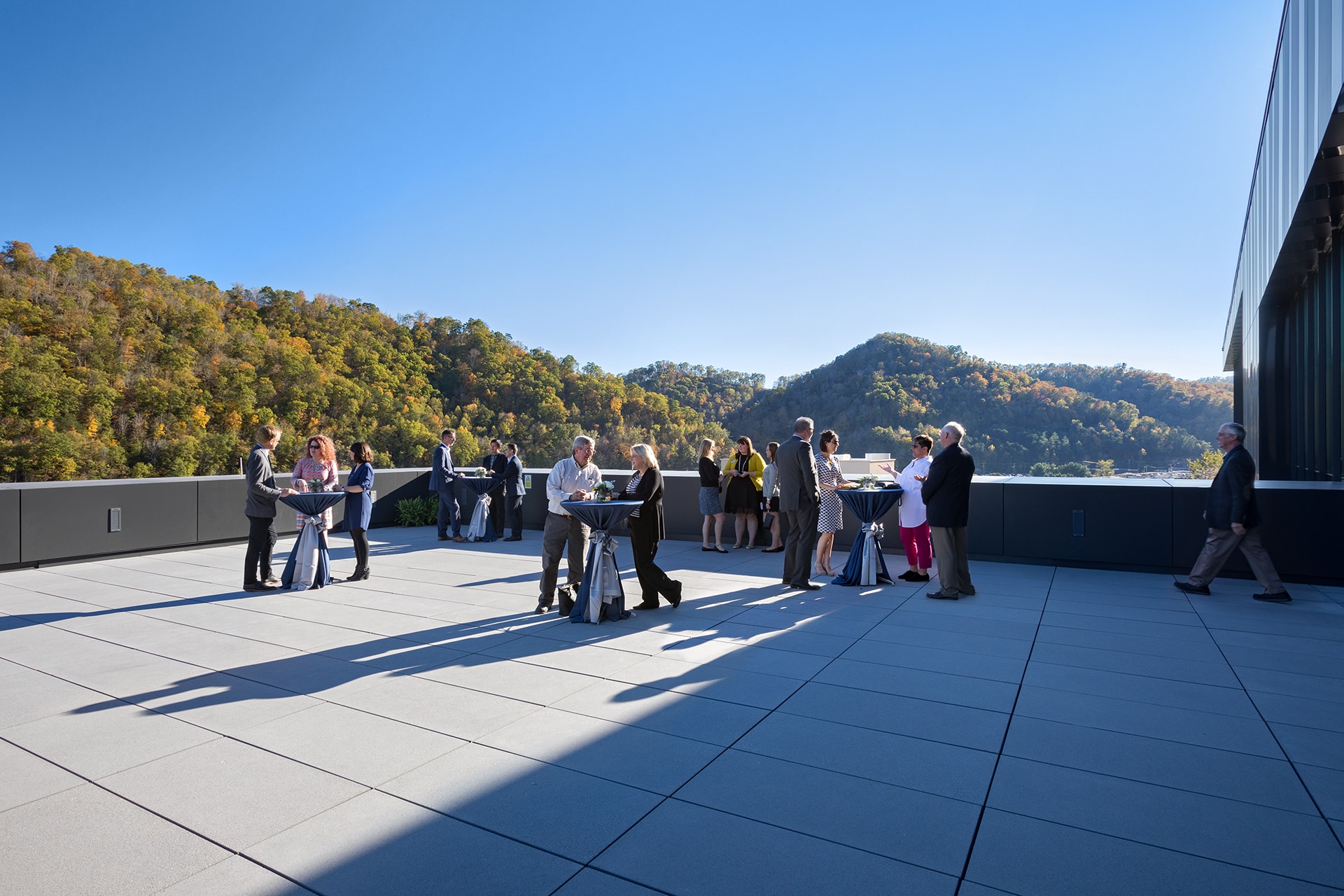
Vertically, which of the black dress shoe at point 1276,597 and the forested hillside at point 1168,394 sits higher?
the forested hillside at point 1168,394

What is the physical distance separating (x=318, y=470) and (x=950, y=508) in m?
6.79

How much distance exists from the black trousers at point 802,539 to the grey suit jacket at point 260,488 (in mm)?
5464

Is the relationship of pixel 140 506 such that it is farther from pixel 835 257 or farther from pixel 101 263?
pixel 835 257

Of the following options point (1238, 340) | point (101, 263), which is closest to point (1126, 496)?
point (1238, 340)

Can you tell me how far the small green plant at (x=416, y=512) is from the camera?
13.8 m

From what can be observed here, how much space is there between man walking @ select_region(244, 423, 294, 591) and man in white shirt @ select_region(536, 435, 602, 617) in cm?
311

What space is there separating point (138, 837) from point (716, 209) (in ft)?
174

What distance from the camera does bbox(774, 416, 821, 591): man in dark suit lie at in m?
7.33

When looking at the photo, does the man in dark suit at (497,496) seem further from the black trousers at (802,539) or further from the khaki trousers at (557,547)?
the black trousers at (802,539)

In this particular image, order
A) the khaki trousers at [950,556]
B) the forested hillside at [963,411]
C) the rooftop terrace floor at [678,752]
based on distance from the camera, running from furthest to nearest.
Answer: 1. the forested hillside at [963,411]
2. the khaki trousers at [950,556]
3. the rooftop terrace floor at [678,752]

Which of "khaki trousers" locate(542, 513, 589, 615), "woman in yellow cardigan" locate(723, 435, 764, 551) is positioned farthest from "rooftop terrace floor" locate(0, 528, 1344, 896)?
"woman in yellow cardigan" locate(723, 435, 764, 551)

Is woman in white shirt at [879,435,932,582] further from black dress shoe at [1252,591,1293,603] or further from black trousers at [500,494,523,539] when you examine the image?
black trousers at [500,494,523,539]

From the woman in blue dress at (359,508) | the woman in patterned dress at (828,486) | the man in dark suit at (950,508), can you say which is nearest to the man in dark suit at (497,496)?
the woman in blue dress at (359,508)

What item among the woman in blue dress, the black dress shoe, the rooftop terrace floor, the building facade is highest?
the building facade
